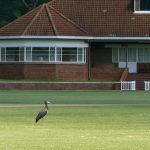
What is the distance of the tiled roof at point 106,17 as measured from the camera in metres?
63.9

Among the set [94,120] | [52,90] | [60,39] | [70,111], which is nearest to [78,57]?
[60,39]

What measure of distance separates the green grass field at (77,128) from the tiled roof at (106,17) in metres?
25.0

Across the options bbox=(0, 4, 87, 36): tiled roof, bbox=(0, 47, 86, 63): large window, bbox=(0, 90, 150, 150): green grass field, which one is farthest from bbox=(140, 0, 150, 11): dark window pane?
bbox=(0, 90, 150, 150): green grass field

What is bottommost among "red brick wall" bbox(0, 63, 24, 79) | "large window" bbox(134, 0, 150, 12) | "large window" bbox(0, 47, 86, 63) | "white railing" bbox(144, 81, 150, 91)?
"white railing" bbox(144, 81, 150, 91)

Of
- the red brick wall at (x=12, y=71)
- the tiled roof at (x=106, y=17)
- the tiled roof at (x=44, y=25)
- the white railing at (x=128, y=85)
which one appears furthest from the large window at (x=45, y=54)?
the white railing at (x=128, y=85)

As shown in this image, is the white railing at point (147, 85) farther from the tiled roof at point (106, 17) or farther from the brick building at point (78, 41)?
the tiled roof at point (106, 17)

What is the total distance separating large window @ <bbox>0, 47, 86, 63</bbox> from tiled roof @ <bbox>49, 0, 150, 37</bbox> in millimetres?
2142

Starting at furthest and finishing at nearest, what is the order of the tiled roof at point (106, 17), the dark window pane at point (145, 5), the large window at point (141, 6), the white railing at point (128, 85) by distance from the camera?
1. the large window at point (141, 6)
2. the dark window pane at point (145, 5)
3. the tiled roof at point (106, 17)
4. the white railing at point (128, 85)

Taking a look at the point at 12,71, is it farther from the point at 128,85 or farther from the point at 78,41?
the point at 128,85

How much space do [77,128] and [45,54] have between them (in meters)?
39.1

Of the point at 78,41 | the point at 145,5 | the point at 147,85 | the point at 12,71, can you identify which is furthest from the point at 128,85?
the point at 145,5

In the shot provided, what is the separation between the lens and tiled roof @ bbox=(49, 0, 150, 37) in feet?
210

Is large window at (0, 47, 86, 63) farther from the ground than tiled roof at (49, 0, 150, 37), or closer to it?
closer to it

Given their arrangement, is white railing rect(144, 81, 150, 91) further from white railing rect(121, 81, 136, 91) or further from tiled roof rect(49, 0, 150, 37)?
tiled roof rect(49, 0, 150, 37)
